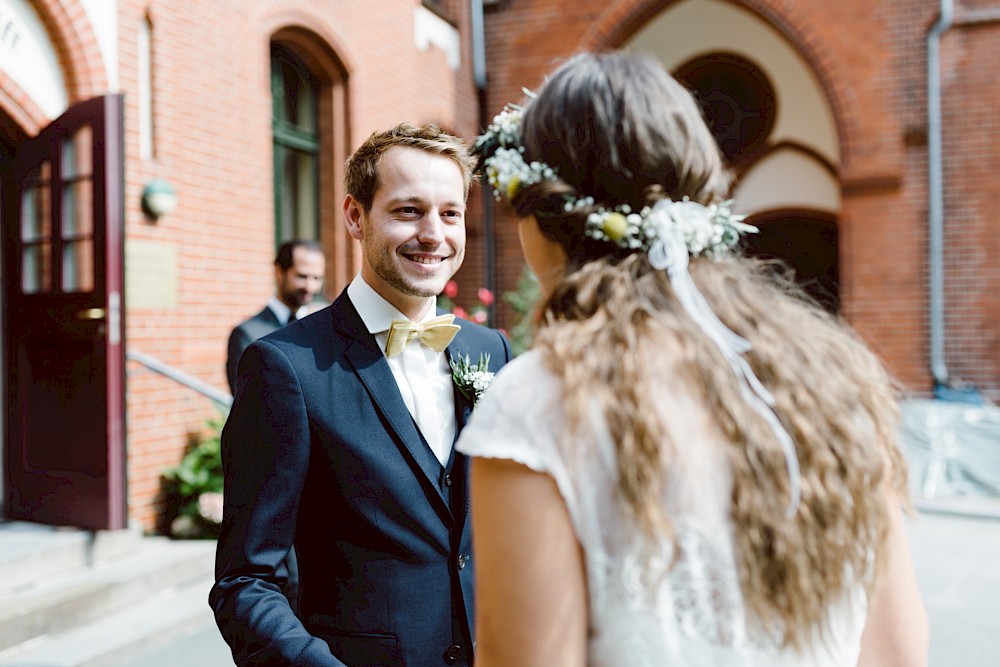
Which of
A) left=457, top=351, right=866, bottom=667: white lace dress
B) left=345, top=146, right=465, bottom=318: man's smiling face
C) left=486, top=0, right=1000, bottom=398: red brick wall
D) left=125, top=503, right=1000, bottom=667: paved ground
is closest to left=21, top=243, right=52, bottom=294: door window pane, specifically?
left=125, top=503, right=1000, bottom=667: paved ground

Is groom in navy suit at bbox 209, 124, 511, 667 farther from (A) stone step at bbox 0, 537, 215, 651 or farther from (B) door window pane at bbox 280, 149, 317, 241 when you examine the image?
(B) door window pane at bbox 280, 149, 317, 241

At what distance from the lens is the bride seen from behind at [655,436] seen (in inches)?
41.9

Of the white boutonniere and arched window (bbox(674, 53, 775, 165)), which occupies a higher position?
arched window (bbox(674, 53, 775, 165))

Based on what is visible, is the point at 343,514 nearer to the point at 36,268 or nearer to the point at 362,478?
the point at 362,478

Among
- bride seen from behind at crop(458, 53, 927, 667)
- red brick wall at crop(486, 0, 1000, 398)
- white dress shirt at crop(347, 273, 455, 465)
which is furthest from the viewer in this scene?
red brick wall at crop(486, 0, 1000, 398)

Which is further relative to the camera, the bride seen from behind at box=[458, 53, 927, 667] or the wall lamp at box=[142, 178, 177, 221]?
the wall lamp at box=[142, 178, 177, 221]

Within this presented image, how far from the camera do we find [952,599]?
5.44 meters

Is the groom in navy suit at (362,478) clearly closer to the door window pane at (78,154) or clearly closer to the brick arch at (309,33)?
the door window pane at (78,154)

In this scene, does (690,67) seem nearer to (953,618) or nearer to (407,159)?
(953,618)

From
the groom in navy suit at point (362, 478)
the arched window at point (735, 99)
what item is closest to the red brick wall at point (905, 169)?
the arched window at point (735, 99)

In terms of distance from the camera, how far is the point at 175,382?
6.06 meters

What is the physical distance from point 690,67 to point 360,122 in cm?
526

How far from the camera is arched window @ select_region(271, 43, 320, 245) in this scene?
7.85 m

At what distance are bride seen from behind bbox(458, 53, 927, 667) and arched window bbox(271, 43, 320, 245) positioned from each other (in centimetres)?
705
